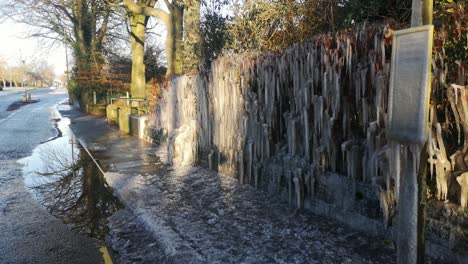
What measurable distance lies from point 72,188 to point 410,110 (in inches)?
219

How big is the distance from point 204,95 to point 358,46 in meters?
3.60

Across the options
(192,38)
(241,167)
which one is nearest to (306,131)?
(241,167)

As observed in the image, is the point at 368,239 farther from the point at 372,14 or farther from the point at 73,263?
the point at 372,14

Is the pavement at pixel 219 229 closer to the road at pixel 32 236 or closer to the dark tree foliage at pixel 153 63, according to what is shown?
the road at pixel 32 236

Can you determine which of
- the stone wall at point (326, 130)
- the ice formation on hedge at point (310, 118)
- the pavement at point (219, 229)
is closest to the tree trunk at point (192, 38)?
the ice formation on hedge at point (310, 118)

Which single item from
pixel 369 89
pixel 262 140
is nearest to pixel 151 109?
pixel 262 140

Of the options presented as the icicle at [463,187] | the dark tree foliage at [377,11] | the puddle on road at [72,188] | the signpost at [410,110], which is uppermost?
the dark tree foliage at [377,11]

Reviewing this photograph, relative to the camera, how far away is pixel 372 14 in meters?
5.57

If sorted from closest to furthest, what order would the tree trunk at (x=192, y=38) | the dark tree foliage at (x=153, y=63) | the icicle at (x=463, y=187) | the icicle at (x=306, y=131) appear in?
the icicle at (x=463, y=187)
the icicle at (x=306, y=131)
the tree trunk at (x=192, y=38)
the dark tree foliage at (x=153, y=63)

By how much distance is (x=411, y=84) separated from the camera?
6.35ft

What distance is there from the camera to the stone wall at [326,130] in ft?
10.4

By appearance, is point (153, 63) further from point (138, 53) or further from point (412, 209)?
point (412, 209)

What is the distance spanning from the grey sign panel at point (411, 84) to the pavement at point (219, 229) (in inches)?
60.5

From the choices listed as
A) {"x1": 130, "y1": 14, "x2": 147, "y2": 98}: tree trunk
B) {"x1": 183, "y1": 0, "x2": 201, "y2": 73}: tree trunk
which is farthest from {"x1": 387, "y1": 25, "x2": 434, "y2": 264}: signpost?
{"x1": 130, "y1": 14, "x2": 147, "y2": 98}: tree trunk
